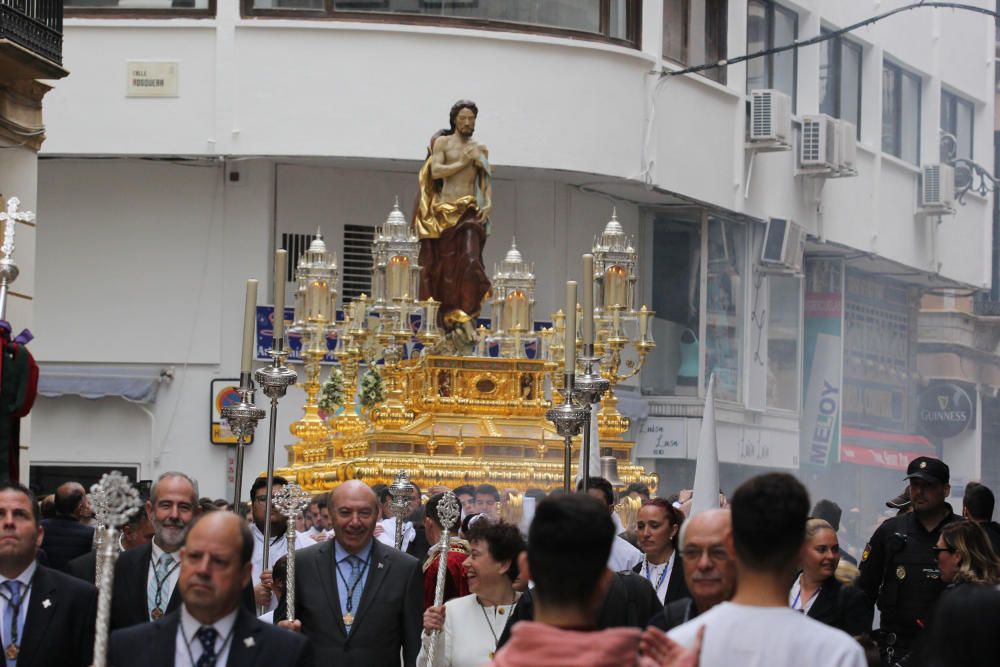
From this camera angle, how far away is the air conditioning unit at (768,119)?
30.0 metres

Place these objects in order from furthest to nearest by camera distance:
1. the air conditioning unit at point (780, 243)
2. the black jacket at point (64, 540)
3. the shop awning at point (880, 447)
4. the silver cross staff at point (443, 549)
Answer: the shop awning at point (880, 447)
the air conditioning unit at point (780, 243)
the black jacket at point (64, 540)
the silver cross staff at point (443, 549)

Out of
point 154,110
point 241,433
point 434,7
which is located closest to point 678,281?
point 434,7

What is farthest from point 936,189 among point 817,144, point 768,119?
point 768,119

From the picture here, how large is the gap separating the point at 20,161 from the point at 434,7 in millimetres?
11314

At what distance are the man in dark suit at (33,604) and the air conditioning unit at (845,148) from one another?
84.3 feet

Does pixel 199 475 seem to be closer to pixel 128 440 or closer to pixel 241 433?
pixel 128 440

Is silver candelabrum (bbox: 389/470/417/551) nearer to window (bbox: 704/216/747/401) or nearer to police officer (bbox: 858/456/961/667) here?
police officer (bbox: 858/456/961/667)

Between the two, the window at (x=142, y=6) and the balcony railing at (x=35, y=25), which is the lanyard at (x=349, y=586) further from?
the window at (x=142, y=6)

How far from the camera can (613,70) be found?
27.3 m

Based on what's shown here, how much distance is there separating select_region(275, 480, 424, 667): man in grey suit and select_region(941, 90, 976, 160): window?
31702mm

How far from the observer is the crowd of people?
5.09m

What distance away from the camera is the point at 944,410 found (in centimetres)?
3888

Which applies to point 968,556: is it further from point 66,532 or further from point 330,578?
point 66,532

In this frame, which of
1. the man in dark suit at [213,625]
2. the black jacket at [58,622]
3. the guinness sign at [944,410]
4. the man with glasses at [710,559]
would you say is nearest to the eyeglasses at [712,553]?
the man with glasses at [710,559]
